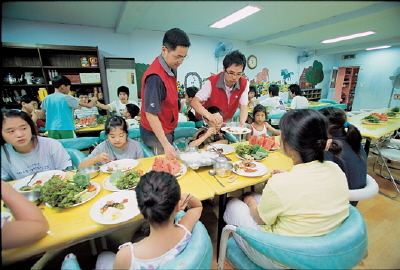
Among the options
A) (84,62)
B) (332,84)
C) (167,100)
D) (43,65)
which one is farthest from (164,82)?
(332,84)

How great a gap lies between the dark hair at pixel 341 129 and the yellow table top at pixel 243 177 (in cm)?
51

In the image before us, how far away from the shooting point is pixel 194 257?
797 millimetres

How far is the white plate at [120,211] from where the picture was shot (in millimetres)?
1052

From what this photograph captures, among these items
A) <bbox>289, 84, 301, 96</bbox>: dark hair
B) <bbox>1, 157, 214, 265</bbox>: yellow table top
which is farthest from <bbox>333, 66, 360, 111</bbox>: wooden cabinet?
<bbox>1, 157, 214, 265</bbox>: yellow table top

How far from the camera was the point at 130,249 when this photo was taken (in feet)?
2.91

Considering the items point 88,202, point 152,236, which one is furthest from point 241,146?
point 88,202

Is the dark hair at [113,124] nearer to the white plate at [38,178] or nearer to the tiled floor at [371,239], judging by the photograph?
the white plate at [38,178]

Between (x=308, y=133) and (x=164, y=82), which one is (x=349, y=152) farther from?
(x=164, y=82)

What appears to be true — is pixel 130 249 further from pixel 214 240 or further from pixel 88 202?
pixel 214 240

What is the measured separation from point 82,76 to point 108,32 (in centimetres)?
140

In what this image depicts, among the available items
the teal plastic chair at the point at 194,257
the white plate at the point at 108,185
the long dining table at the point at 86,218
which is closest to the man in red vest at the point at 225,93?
the long dining table at the point at 86,218

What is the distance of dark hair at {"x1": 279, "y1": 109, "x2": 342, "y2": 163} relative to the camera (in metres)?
1.11

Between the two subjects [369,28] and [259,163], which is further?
[369,28]

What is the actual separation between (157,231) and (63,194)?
684 millimetres
